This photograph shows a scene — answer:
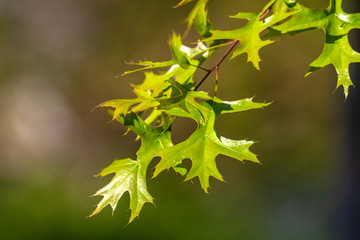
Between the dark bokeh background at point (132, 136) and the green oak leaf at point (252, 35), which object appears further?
the dark bokeh background at point (132, 136)

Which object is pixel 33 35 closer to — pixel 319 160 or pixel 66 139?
pixel 66 139

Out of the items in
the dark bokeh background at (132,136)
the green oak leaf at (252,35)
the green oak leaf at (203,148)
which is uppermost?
the green oak leaf at (252,35)

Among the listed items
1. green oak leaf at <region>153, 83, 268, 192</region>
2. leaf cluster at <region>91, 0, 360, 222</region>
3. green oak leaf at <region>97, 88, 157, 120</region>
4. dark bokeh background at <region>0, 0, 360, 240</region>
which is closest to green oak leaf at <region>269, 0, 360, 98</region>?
leaf cluster at <region>91, 0, 360, 222</region>

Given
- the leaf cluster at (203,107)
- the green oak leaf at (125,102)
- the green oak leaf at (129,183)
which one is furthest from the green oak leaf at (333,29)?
the green oak leaf at (129,183)

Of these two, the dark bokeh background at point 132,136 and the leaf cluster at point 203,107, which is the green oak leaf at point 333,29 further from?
the dark bokeh background at point 132,136

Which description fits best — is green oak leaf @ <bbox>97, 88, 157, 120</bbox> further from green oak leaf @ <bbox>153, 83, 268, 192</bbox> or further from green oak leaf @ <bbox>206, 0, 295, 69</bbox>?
green oak leaf @ <bbox>206, 0, 295, 69</bbox>

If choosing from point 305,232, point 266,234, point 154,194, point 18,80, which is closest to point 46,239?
point 154,194

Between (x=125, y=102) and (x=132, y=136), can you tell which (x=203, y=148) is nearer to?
(x=125, y=102)

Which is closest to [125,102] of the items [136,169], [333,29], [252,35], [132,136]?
[136,169]
